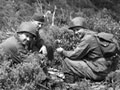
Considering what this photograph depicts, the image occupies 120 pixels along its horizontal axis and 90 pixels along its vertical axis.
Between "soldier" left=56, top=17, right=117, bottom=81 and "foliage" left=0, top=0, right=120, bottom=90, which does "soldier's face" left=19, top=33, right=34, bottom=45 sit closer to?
"foliage" left=0, top=0, right=120, bottom=90

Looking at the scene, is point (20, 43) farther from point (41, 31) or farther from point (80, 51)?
point (41, 31)

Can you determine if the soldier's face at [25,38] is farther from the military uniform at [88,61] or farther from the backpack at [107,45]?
the backpack at [107,45]

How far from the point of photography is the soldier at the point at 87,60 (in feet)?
17.6

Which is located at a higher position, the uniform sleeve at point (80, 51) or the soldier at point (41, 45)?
the soldier at point (41, 45)

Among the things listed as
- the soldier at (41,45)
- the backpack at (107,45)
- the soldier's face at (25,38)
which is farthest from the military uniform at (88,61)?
the soldier's face at (25,38)

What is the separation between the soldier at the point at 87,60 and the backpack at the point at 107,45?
102 millimetres

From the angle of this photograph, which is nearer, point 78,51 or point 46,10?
point 78,51

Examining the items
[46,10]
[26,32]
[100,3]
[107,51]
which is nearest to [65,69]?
[107,51]

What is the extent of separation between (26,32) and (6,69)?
1.12m

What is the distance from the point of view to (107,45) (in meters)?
5.29

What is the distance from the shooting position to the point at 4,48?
15.0 ft

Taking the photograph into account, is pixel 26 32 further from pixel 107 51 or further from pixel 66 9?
pixel 66 9

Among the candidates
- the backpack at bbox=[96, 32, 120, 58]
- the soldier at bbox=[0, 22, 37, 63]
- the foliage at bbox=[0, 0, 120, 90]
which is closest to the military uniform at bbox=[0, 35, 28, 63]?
the soldier at bbox=[0, 22, 37, 63]

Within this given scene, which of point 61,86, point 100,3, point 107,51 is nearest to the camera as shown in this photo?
point 61,86
